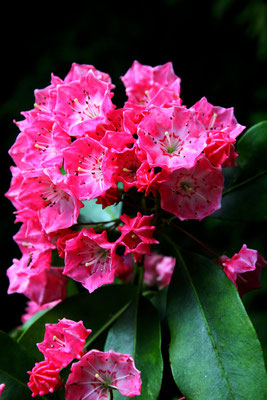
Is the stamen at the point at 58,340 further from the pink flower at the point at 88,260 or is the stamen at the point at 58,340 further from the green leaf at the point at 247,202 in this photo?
the green leaf at the point at 247,202

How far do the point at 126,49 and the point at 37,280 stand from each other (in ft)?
5.67

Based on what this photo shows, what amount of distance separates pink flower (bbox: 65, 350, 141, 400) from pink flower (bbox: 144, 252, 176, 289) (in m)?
0.54

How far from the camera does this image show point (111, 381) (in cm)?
81

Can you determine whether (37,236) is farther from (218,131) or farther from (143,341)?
(218,131)

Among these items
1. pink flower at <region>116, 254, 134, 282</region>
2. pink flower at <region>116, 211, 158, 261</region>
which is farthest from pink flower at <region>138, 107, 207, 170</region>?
pink flower at <region>116, 254, 134, 282</region>

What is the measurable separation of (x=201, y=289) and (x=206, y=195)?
181 millimetres

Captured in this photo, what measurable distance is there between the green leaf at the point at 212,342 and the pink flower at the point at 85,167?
269 mm

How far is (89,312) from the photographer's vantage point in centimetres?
104

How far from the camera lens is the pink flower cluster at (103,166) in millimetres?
887

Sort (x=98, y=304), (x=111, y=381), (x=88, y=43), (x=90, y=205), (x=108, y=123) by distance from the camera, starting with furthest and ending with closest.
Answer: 1. (x=88, y=43)
2. (x=90, y=205)
3. (x=98, y=304)
4. (x=108, y=123)
5. (x=111, y=381)

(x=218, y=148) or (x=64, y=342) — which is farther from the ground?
(x=218, y=148)

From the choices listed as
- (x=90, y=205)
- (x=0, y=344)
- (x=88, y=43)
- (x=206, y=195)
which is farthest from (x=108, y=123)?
(x=88, y=43)

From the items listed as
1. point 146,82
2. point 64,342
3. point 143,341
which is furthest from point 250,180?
point 64,342

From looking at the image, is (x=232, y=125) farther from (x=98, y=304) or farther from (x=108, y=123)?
(x=98, y=304)
